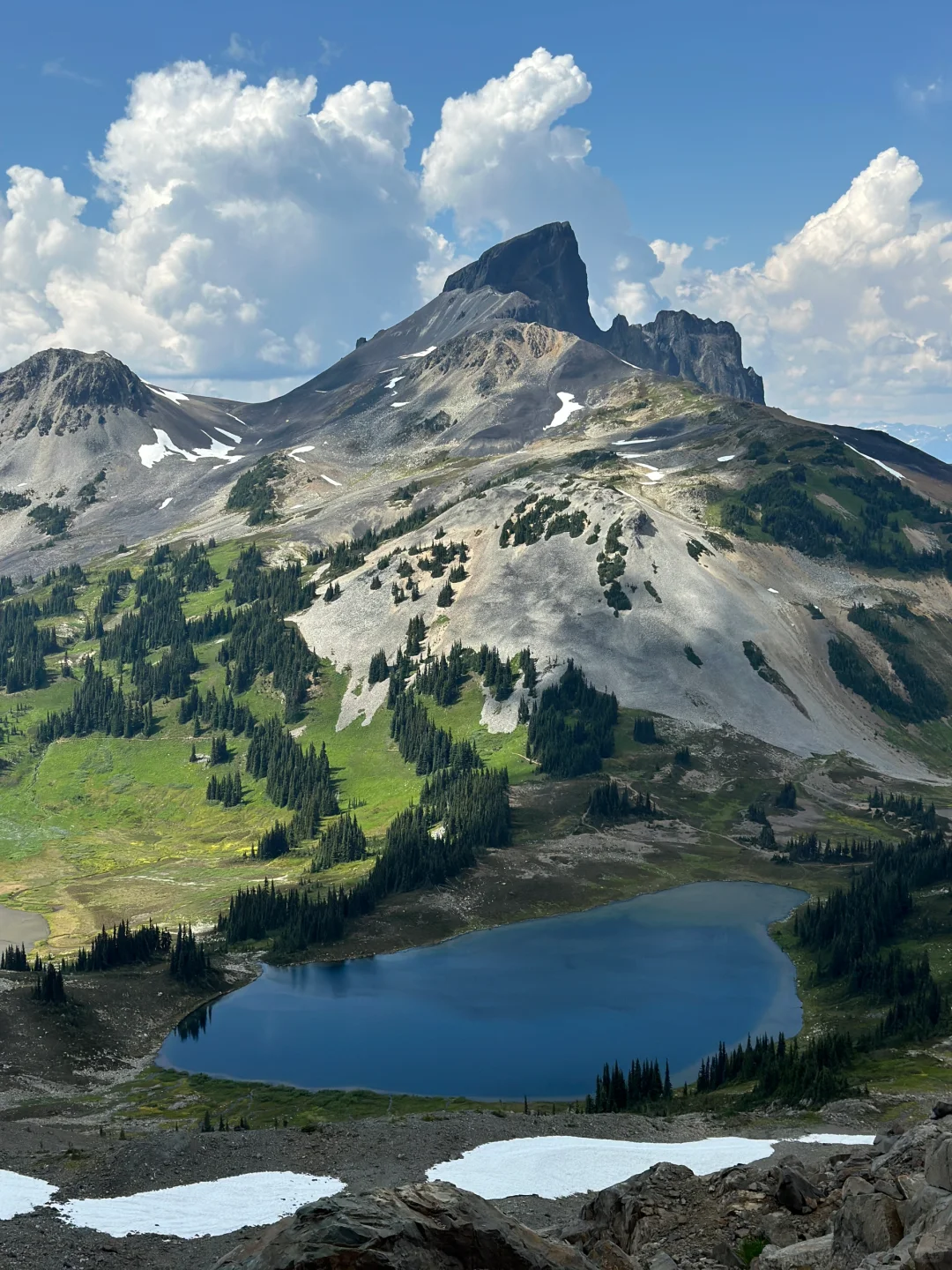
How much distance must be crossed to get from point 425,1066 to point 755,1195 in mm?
73684

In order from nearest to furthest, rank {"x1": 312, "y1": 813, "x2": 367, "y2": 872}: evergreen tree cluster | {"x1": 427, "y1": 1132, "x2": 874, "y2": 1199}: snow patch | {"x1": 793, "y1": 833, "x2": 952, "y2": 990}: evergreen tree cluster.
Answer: {"x1": 427, "y1": 1132, "x2": 874, "y2": 1199}: snow patch
{"x1": 793, "y1": 833, "x2": 952, "y2": 990}: evergreen tree cluster
{"x1": 312, "y1": 813, "x2": 367, "y2": 872}: evergreen tree cluster

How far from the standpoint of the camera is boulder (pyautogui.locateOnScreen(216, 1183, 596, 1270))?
26.2m

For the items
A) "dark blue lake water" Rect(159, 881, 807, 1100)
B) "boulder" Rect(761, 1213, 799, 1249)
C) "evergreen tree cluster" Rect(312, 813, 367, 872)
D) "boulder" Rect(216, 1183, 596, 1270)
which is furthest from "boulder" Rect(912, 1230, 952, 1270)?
"evergreen tree cluster" Rect(312, 813, 367, 872)

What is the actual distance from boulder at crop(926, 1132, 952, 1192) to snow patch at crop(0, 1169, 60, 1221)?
1530 inches

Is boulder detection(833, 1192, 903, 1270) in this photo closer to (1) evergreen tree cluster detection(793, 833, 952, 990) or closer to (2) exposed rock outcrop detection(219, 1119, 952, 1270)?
(2) exposed rock outcrop detection(219, 1119, 952, 1270)

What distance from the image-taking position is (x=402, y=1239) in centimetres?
2714

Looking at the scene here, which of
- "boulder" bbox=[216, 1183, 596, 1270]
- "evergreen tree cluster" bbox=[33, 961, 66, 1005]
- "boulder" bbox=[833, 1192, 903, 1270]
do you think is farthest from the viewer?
"evergreen tree cluster" bbox=[33, 961, 66, 1005]

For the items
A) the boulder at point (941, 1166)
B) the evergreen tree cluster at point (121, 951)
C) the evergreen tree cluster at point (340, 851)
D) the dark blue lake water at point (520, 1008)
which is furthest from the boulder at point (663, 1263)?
the evergreen tree cluster at point (340, 851)

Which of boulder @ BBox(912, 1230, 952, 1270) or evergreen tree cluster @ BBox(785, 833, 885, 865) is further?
evergreen tree cluster @ BBox(785, 833, 885, 865)

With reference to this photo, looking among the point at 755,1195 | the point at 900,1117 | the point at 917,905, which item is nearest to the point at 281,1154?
the point at 755,1195

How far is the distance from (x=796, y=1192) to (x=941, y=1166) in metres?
9.41

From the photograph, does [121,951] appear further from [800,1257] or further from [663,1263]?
[800,1257]

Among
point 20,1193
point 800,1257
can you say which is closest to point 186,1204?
point 20,1193

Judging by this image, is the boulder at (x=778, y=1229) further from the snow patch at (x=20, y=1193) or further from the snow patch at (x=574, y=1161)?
the snow patch at (x=20, y=1193)
